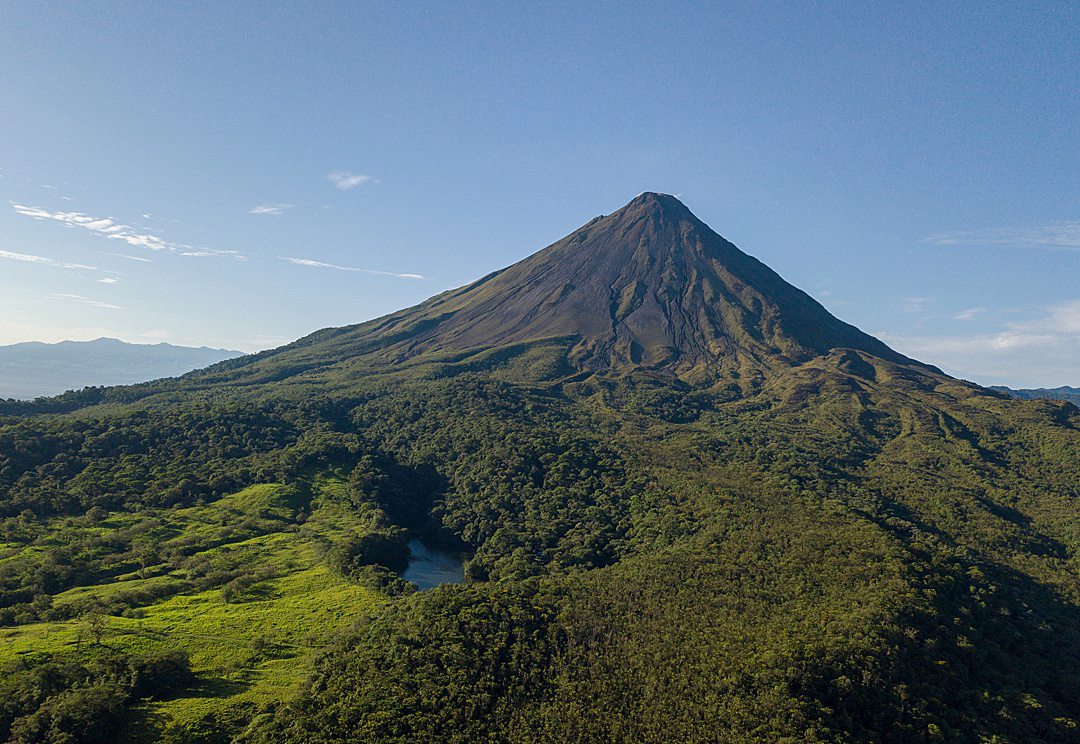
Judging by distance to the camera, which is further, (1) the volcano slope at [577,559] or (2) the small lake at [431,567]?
(2) the small lake at [431,567]

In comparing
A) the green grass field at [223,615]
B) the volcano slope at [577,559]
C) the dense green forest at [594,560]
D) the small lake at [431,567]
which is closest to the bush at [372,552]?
the dense green forest at [594,560]

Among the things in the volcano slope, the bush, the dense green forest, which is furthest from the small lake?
the dense green forest

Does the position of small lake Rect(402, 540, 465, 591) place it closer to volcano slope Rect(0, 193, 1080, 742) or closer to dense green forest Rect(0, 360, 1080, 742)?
volcano slope Rect(0, 193, 1080, 742)

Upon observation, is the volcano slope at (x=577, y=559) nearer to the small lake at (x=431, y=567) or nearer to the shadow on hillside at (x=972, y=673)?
the shadow on hillside at (x=972, y=673)

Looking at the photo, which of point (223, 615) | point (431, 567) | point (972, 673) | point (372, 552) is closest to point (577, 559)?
point (431, 567)

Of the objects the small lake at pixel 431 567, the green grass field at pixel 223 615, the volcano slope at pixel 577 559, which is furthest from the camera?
the small lake at pixel 431 567

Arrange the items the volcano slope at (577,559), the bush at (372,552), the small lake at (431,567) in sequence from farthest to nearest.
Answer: the small lake at (431,567), the bush at (372,552), the volcano slope at (577,559)
